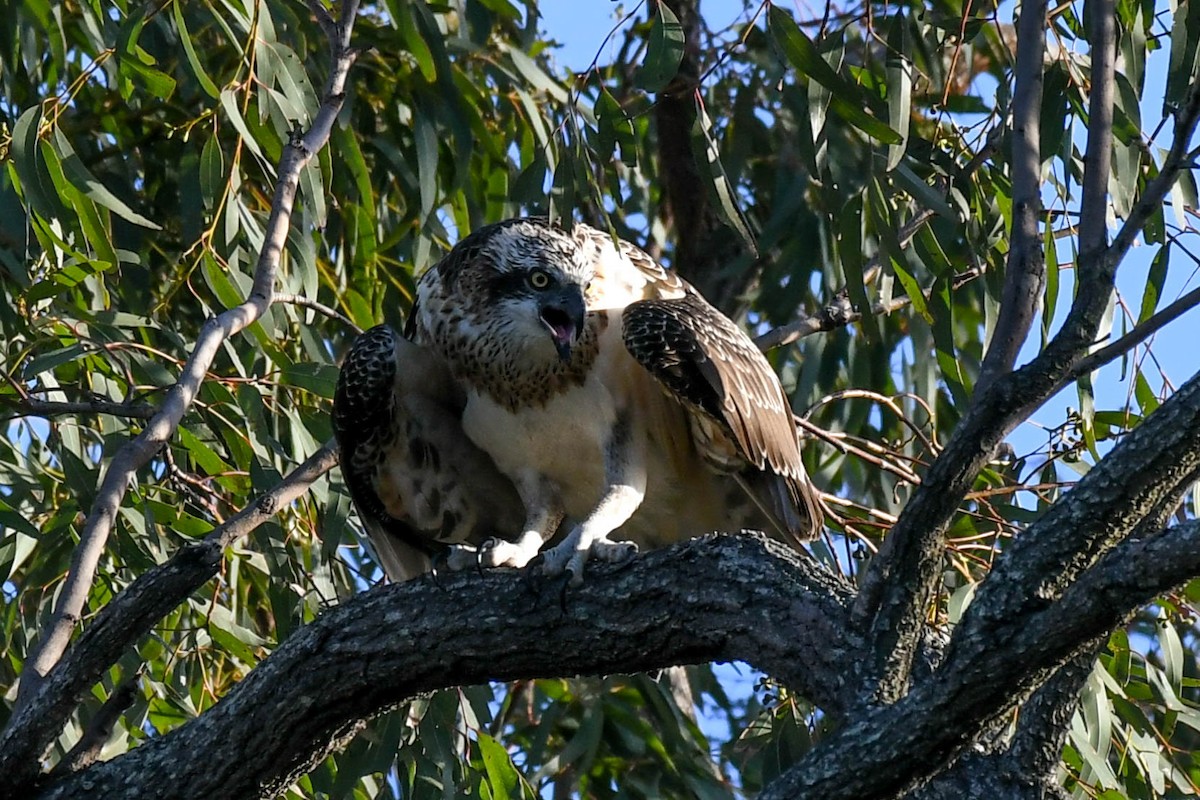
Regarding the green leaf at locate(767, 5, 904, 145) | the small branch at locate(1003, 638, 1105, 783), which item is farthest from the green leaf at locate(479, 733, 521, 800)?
the small branch at locate(1003, 638, 1105, 783)

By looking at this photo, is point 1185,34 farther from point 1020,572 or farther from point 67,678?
point 67,678

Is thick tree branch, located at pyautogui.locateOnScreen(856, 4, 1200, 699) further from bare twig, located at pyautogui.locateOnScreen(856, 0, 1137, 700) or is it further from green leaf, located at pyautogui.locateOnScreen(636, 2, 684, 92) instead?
green leaf, located at pyautogui.locateOnScreen(636, 2, 684, 92)

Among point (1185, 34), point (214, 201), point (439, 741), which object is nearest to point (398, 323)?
point (214, 201)

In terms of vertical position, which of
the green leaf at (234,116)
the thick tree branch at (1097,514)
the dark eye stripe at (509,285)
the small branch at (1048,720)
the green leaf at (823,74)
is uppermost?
the green leaf at (234,116)

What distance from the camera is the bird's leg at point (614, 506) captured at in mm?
2902

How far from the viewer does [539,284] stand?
3.56m

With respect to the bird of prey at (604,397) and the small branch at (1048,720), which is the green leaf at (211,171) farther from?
the small branch at (1048,720)

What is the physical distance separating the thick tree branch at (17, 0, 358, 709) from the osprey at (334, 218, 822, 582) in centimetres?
33

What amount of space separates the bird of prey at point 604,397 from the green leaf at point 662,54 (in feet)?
1.62

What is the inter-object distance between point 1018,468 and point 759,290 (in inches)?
66.4

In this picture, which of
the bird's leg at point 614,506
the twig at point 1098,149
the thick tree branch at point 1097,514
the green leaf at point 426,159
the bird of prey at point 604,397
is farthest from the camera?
the green leaf at point 426,159

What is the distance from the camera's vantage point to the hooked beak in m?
3.44

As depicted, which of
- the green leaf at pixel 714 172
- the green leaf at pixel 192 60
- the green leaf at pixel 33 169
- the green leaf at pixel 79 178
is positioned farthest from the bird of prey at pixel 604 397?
the green leaf at pixel 33 169

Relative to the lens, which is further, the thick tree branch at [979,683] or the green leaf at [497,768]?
the green leaf at [497,768]
